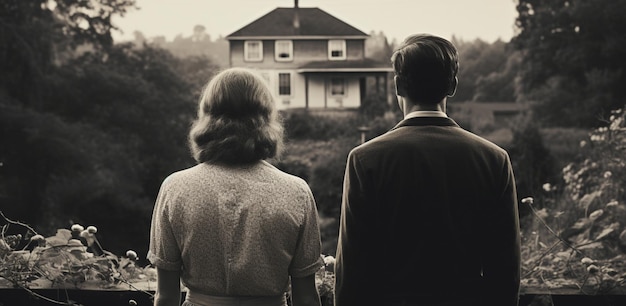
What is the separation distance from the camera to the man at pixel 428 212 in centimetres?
144

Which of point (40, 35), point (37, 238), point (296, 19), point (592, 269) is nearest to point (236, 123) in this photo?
point (37, 238)

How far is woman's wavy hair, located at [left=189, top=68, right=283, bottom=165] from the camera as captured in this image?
1493mm

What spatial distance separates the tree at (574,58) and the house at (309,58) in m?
4.75

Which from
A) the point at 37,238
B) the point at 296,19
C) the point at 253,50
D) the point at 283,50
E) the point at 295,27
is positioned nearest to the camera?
the point at 37,238

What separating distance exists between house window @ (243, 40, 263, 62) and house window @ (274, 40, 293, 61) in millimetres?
532

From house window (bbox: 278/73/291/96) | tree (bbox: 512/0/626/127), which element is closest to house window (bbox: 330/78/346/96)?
house window (bbox: 278/73/291/96)

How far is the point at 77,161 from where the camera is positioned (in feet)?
58.6

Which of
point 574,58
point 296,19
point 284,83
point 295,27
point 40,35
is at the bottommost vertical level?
point 284,83

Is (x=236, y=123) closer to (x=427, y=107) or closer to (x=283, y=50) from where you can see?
(x=427, y=107)

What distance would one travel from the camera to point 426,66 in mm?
1482

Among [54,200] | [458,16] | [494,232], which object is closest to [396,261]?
[494,232]

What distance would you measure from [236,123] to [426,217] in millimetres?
402

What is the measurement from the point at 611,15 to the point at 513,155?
6.63 metres

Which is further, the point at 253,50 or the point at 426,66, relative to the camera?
the point at 253,50
